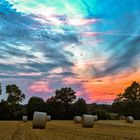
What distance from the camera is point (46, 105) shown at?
329ft

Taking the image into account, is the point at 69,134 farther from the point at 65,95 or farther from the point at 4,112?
the point at 65,95

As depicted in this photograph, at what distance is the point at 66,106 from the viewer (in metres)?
105

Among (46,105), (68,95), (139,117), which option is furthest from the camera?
(68,95)

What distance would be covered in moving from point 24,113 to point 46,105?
620 cm

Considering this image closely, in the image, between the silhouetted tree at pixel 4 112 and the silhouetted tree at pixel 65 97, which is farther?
the silhouetted tree at pixel 65 97

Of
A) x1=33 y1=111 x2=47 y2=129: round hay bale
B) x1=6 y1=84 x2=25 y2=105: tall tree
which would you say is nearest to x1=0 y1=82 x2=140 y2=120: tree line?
x1=6 y1=84 x2=25 y2=105: tall tree

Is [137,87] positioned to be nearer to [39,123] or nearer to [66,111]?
[66,111]

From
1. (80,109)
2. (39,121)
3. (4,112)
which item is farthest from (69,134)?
(4,112)

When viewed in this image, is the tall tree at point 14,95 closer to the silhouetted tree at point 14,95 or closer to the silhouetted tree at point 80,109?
the silhouetted tree at point 14,95

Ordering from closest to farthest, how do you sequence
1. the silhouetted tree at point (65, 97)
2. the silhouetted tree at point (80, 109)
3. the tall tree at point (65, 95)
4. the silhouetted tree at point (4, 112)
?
1. the silhouetted tree at point (4, 112)
2. the silhouetted tree at point (80, 109)
3. the silhouetted tree at point (65, 97)
4. the tall tree at point (65, 95)

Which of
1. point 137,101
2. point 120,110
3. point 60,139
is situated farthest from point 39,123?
point 137,101

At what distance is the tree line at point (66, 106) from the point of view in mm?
96000

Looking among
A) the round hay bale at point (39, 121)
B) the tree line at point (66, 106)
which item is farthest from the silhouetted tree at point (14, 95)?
the round hay bale at point (39, 121)

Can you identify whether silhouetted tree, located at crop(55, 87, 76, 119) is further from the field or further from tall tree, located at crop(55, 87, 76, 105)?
the field
